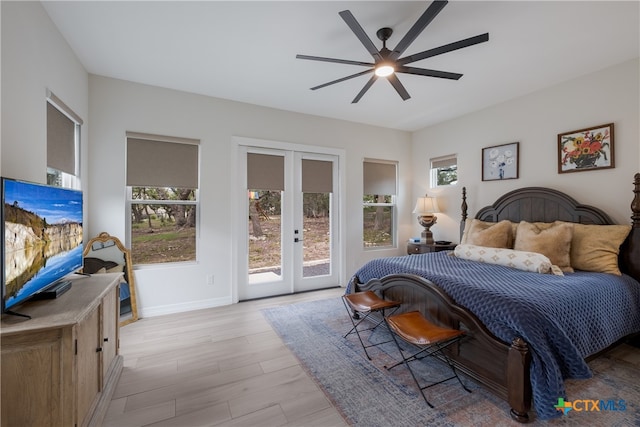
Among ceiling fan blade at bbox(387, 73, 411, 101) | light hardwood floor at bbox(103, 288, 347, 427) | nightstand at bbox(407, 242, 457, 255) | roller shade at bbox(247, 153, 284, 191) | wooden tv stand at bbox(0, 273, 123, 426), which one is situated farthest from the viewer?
nightstand at bbox(407, 242, 457, 255)

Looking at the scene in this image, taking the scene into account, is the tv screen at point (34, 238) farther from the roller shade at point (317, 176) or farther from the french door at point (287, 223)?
the roller shade at point (317, 176)

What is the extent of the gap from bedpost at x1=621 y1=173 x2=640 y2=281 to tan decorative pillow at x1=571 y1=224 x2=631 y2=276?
0.06m

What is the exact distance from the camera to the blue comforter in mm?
1637

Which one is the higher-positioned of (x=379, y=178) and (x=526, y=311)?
(x=379, y=178)

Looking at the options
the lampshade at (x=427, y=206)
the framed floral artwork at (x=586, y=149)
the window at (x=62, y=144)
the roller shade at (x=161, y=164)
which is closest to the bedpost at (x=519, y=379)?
the framed floral artwork at (x=586, y=149)

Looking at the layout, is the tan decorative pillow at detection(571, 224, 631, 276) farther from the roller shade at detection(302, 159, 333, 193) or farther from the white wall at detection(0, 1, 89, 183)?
the white wall at detection(0, 1, 89, 183)

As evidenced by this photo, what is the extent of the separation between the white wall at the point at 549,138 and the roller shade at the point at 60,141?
4.83 metres

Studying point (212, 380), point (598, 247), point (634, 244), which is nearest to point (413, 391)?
point (212, 380)

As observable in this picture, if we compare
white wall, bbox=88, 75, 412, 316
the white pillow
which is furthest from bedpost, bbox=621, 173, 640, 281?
white wall, bbox=88, 75, 412, 316

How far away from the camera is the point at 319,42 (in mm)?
2479

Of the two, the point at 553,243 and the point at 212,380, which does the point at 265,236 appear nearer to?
the point at 212,380

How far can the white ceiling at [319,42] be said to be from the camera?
6.79 ft

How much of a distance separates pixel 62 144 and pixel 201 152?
4.39 ft

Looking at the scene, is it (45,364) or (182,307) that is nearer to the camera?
(45,364)
